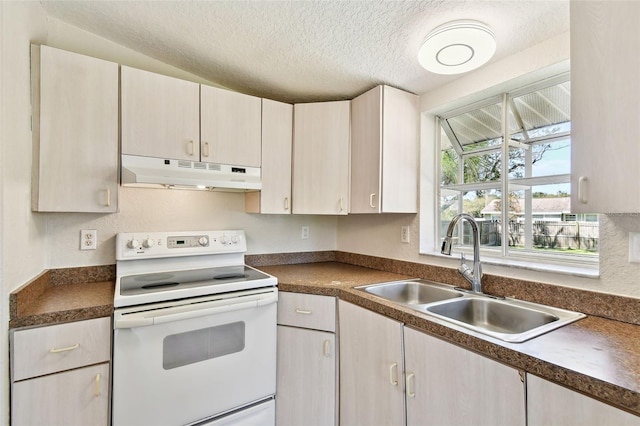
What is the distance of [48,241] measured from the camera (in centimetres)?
173

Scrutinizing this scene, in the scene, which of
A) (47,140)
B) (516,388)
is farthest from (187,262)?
(516,388)

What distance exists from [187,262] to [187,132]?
83 cm

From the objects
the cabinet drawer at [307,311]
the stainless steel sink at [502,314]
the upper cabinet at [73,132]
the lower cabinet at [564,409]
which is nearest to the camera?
the lower cabinet at [564,409]

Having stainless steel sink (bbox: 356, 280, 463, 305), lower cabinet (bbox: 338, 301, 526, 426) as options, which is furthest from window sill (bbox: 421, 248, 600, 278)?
lower cabinet (bbox: 338, 301, 526, 426)

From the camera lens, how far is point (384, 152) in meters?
1.97

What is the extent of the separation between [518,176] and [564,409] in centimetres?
126

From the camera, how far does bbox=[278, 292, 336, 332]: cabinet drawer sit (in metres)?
1.74

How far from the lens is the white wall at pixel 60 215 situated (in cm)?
117

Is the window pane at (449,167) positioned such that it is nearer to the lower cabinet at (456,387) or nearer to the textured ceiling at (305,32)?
the textured ceiling at (305,32)

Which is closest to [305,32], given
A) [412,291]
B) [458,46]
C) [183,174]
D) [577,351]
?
[458,46]

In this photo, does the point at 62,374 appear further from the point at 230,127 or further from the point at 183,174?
the point at 230,127

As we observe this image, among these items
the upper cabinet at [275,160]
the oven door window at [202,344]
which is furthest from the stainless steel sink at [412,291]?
the upper cabinet at [275,160]

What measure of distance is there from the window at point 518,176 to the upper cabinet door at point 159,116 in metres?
1.64

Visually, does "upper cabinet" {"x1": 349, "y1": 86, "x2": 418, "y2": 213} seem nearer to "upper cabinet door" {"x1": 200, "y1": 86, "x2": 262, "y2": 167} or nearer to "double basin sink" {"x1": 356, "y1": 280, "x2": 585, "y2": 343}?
"double basin sink" {"x1": 356, "y1": 280, "x2": 585, "y2": 343}
